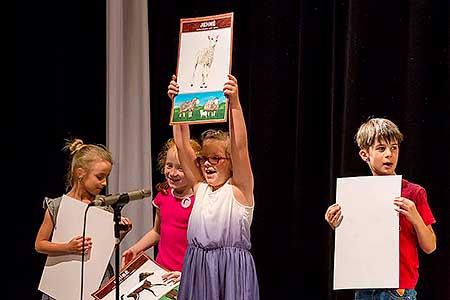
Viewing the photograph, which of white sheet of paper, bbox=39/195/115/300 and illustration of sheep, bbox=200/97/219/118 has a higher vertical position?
illustration of sheep, bbox=200/97/219/118

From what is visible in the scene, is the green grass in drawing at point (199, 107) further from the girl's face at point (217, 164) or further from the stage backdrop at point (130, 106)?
the stage backdrop at point (130, 106)

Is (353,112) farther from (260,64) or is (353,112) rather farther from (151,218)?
(151,218)

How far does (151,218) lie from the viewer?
3.98 metres

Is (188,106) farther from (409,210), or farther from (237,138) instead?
(409,210)

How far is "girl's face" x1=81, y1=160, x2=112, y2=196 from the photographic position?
10.7ft

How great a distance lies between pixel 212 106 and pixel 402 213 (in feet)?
2.24

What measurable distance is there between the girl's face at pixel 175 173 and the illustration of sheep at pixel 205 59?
422mm

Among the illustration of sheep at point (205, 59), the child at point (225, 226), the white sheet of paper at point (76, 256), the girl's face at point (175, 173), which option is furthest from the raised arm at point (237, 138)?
the white sheet of paper at point (76, 256)

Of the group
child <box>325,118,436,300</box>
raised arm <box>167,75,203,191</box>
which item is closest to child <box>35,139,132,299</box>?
raised arm <box>167,75,203,191</box>

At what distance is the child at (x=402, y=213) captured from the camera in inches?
104

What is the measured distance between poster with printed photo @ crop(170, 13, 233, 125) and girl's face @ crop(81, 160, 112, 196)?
0.52 meters

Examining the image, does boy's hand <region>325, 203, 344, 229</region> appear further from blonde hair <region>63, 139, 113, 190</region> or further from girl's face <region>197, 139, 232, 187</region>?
blonde hair <region>63, 139, 113, 190</region>

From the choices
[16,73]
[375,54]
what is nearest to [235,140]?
[375,54]

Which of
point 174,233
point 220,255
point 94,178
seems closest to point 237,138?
point 220,255
